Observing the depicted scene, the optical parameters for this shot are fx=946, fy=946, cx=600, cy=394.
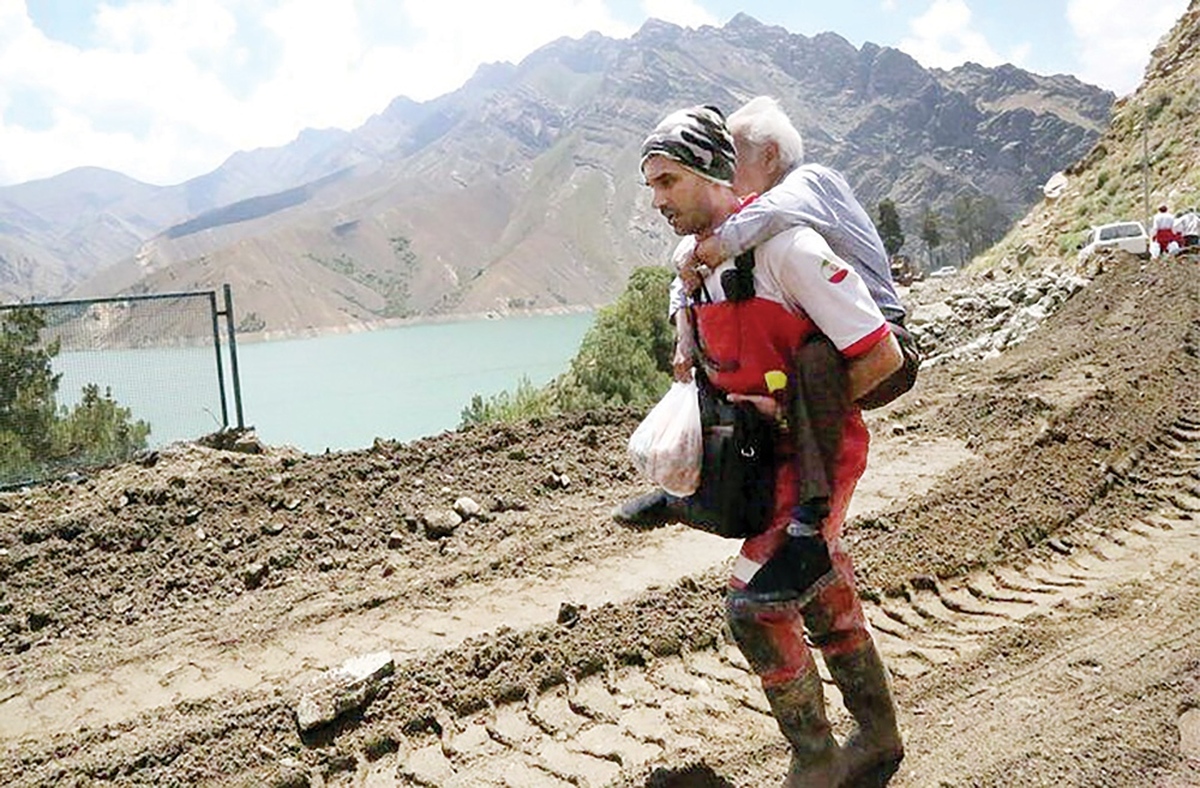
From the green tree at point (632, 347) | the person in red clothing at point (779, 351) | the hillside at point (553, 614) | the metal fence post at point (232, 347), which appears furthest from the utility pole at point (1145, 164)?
the person in red clothing at point (779, 351)

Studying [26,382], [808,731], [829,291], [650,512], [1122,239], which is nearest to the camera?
[829,291]

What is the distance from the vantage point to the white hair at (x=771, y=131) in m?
2.63

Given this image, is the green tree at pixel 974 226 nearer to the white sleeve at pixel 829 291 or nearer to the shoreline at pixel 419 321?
the shoreline at pixel 419 321

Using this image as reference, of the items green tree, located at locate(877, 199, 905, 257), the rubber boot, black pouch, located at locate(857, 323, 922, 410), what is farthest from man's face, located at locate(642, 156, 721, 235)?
green tree, located at locate(877, 199, 905, 257)

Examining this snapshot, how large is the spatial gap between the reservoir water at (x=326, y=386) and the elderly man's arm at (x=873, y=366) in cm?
866

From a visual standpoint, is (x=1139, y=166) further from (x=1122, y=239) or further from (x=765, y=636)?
(x=765, y=636)

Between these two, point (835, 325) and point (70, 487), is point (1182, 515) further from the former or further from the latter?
point (70, 487)

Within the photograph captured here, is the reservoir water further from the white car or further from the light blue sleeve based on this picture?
the white car

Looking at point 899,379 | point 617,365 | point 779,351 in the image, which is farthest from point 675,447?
point 617,365

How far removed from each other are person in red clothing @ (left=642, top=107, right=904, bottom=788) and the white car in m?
21.3

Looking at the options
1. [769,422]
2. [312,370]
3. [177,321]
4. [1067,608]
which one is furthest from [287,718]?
[312,370]

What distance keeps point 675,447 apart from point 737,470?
0.57ft

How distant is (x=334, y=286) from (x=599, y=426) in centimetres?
15702

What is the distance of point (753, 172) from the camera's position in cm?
263
